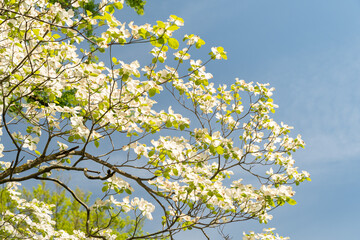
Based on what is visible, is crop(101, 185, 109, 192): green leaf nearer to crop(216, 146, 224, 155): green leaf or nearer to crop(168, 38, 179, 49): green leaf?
crop(216, 146, 224, 155): green leaf

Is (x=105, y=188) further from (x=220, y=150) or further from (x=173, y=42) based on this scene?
(x=173, y=42)

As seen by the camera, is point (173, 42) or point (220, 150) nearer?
point (173, 42)

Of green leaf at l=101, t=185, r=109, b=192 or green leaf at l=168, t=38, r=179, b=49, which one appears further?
green leaf at l=101, t=185, r=109, b=192

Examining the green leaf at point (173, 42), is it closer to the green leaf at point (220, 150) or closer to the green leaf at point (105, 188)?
the green leaf at point (220, 150)

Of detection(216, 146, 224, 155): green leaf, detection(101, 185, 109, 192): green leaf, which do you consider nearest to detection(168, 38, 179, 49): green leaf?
detection(216, 146, 224, 155): green leaf

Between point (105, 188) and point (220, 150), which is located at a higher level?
point (220, 150)

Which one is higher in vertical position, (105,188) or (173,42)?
(173,42)

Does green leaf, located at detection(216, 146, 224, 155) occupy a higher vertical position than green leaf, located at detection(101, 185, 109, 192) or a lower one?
higher

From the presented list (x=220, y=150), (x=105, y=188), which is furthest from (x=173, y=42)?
(x=105, y=188)

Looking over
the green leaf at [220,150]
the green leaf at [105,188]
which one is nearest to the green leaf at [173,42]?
the green leaf at [220,150]

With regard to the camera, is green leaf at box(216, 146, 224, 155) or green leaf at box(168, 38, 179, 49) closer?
green leaf at box(168, 38, 179, 49)

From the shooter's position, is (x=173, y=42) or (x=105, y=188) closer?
(x=173, y=42)

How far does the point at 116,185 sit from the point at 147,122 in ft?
3.00

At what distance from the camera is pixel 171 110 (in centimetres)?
394
